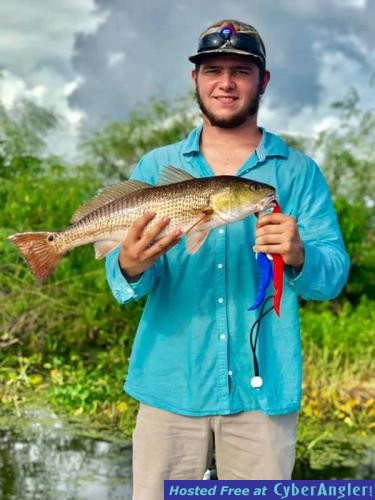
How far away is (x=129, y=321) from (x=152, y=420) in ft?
14.7

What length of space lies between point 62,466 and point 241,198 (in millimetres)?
3213

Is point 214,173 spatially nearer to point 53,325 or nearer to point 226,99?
point 226,99

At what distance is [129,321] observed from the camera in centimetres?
741

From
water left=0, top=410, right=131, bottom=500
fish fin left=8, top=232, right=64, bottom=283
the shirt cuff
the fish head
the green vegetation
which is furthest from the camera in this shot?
the green vegetation

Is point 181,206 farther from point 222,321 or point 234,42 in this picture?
point 234,42

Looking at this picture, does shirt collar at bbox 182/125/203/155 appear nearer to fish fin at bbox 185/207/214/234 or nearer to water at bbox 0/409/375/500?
fish fin at bbox 185/207/214/234

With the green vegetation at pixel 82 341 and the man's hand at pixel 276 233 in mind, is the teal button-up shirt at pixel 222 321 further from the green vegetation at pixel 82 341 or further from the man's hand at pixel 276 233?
the green vegetation at pixel 82 341

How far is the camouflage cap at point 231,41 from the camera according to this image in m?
2.99

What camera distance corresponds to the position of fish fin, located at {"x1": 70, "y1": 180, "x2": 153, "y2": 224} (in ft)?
9.46

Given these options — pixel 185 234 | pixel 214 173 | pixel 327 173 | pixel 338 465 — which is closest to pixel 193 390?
pixel 185 234

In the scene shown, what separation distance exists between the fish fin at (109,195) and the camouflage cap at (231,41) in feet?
1.80

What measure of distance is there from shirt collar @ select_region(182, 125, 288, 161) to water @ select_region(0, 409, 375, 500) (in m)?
2.53

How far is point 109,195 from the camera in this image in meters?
2.94

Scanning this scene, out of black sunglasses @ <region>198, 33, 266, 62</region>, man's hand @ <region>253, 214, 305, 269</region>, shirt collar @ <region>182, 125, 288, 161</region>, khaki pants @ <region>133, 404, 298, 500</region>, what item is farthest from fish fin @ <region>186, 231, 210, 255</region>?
black sunglasses @ <region>198, 33, 266, 62</region>
